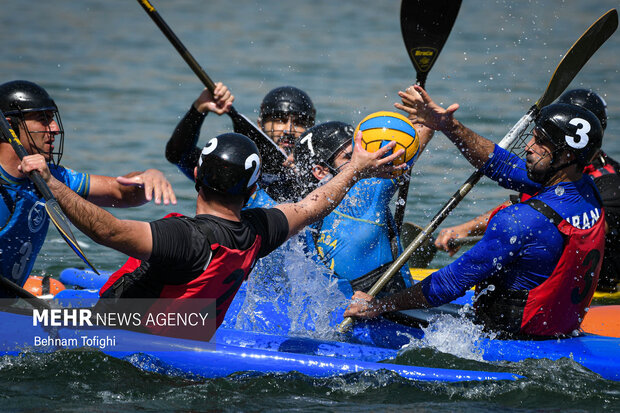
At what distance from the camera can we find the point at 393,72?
Answer: 57.5 ft

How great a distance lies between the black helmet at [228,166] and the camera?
418cm

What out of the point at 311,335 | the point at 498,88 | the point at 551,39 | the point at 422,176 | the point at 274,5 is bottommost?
the point at 311,335

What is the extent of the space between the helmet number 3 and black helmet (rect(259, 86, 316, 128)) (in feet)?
8.74

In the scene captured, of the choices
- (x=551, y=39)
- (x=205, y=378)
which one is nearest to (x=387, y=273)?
(x=205, y=378)

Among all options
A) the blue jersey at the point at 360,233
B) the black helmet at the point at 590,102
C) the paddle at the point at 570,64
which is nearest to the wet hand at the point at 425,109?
the blue jersey at the point at 360,233

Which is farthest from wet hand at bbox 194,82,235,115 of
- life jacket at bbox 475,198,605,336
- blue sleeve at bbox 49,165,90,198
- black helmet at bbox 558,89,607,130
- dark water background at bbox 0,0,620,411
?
black helmet at bbox 558,89,607,130

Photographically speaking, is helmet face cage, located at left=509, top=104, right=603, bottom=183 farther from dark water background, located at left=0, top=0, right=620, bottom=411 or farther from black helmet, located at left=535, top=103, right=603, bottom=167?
dark water background, located at left=0, top=0, right=620, bottom=411

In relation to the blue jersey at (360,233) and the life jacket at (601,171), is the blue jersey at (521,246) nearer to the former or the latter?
the blue jersey at (360,233)

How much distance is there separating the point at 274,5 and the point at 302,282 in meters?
20.1

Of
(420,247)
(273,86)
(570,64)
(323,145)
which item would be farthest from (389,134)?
(273,86)

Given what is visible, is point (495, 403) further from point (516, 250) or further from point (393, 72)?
point (393, 72)

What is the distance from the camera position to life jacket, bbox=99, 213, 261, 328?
4.16 meters

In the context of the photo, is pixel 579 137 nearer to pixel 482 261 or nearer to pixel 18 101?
pixel 482 261

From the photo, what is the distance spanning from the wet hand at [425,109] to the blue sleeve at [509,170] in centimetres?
37
